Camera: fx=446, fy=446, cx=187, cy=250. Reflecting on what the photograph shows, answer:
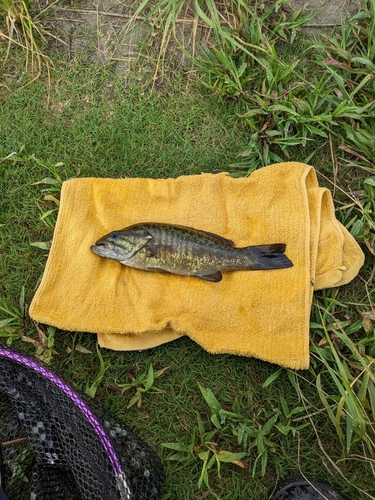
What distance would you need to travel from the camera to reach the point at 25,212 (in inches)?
162

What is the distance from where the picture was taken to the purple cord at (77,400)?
10.5 ft

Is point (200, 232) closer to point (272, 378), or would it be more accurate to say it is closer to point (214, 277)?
point (214, 277)

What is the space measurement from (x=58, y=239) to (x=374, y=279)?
273 cm

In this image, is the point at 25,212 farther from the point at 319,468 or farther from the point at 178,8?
the point at 319,468

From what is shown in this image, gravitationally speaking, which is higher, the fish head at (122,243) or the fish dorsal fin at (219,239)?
the fish dorsal fin at (219,239)

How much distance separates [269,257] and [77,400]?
183 cm

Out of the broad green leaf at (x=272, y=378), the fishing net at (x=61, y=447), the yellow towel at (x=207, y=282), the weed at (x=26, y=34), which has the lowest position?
the fishing net at (x=61, y=447)

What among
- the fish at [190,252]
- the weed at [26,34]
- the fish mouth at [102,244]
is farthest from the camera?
the weed at [26,34]

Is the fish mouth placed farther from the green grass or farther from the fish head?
the green grass

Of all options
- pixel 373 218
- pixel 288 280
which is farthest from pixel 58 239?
pixel 373 218

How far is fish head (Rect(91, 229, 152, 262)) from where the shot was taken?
11.8 ft

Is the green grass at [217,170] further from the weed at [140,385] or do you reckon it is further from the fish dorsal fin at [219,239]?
the fish dorsal fin at [219,239]

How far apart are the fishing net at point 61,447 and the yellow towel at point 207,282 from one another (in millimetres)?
520

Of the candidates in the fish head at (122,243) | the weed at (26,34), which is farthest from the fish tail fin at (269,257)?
the weed at (26,34)
